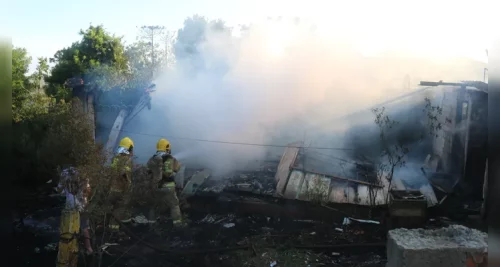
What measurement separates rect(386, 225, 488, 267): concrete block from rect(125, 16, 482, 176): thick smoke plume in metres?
8.67

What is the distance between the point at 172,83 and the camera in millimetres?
14602

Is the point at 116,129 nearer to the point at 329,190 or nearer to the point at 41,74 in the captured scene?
the point at 329,190

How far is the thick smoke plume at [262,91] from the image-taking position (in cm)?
1301

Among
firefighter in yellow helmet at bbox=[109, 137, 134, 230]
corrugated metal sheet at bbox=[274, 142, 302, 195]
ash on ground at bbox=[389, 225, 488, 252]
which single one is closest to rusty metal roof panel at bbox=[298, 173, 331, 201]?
corrugated metal sheet at bbox=[274, 142, 302, 195]

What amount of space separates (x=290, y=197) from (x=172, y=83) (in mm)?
8216

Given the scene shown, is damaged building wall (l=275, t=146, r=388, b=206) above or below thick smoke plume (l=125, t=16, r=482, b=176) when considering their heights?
below

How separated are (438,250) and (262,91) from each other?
10724 mm

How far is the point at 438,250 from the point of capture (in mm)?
3561

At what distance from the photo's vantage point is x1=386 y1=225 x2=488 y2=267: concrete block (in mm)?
3510

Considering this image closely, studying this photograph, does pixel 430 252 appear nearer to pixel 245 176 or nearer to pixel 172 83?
pixel 245 176

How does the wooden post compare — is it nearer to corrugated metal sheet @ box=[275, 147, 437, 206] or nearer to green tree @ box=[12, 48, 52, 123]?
green tree @ box=[12, 48, 52, 123]

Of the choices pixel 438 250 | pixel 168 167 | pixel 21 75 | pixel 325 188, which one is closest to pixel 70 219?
pixel 168 167

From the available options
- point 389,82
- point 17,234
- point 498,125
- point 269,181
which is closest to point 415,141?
point 389,82

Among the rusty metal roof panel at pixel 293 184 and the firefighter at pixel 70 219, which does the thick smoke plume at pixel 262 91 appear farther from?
the firefighter at pixel 70 219
